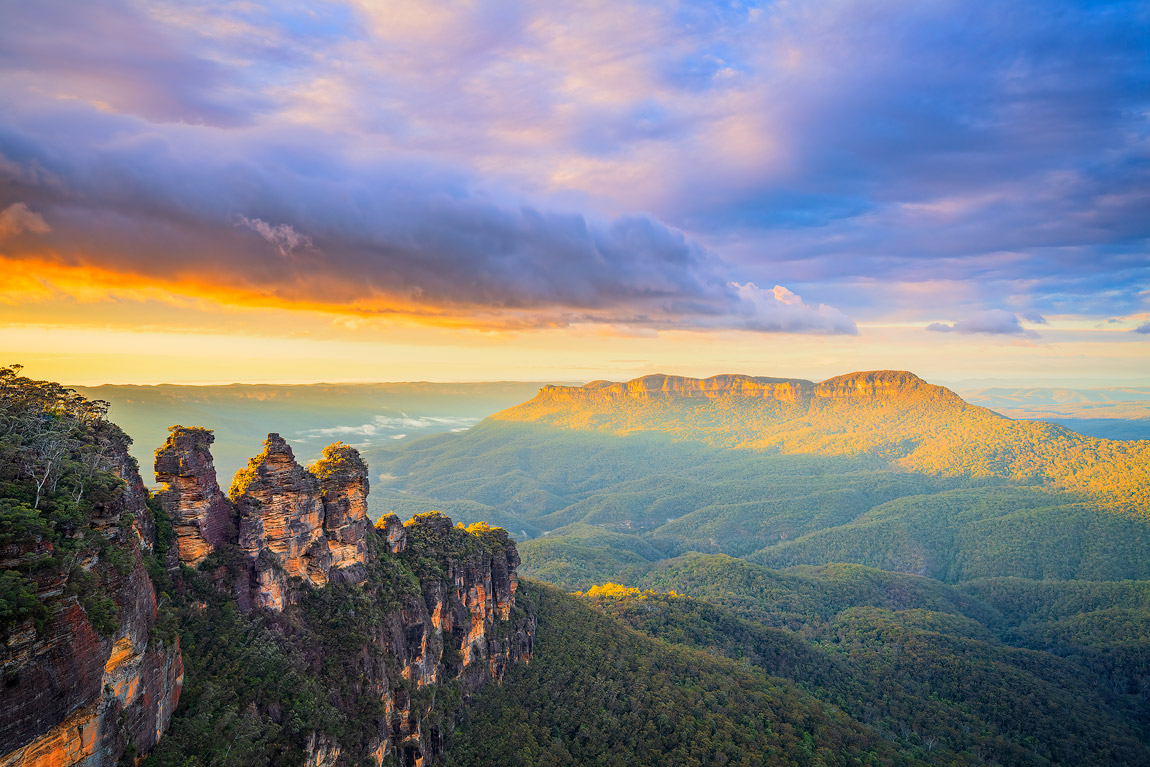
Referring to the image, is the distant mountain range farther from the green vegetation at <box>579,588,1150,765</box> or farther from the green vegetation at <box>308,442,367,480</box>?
the green vegetation at <box>579,588,1150,765</box>

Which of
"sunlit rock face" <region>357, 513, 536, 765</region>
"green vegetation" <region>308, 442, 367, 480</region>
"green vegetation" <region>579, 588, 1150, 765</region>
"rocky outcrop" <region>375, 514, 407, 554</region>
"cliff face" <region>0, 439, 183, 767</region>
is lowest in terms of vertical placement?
"green vegetation" <region>579, 588, 1150, 765</region>

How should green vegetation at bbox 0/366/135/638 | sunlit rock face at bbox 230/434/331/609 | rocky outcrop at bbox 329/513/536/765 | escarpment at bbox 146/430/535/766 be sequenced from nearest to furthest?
green vegetation at bbox 0/366/135/638, escarpment at bbox 146/430/535/766, sunlit rock face at bbox 230/434/331/609, rocky outcrop at bbox 329/513/536/765

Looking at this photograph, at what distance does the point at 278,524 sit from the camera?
39.8 m

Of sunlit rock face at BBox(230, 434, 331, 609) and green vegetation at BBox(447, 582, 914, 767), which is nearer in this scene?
sunlit rock face at BBox(230, 434, 331, 609)

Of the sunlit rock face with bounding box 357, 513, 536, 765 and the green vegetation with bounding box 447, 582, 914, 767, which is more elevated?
the sunlit rock face with bounding box 357, 513, 536, 765

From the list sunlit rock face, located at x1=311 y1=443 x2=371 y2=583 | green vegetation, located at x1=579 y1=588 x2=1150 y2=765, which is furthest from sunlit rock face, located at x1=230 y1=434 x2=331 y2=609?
green vegetation, located at x1=579 y1=588 x2=1150 y2=765

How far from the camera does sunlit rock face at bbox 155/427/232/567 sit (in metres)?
34.5

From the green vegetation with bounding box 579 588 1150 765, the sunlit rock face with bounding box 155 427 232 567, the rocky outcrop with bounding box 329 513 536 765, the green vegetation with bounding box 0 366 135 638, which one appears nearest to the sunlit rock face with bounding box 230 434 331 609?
the sunlit rock face with bounding box 155 427 232 567

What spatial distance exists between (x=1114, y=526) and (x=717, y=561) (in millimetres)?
164447

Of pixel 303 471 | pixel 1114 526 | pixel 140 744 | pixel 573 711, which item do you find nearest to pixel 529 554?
pixel 573 711

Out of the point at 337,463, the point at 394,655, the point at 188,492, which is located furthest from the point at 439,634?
the point at 188,492

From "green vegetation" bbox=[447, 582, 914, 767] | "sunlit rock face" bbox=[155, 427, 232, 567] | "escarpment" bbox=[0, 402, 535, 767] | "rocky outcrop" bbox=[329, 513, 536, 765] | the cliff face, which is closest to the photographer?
the cliff face

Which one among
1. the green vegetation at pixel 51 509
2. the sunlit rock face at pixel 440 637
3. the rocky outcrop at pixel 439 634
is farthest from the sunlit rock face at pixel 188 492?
the sunlit rock face at pixel 440 637

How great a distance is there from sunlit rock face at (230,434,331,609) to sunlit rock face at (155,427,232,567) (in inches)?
113
